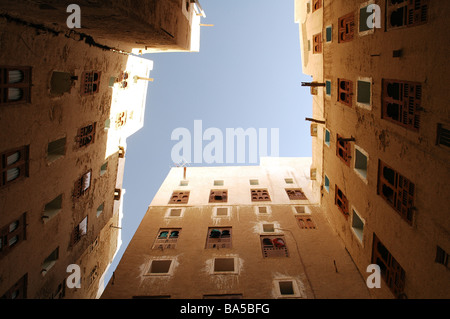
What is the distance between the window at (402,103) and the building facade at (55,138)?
7.90 m

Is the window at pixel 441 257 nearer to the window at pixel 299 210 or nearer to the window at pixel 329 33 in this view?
the window at pixel 329 33

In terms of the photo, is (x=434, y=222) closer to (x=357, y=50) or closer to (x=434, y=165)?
(x=434, y=165)

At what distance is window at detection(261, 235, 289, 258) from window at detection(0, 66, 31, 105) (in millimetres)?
11863

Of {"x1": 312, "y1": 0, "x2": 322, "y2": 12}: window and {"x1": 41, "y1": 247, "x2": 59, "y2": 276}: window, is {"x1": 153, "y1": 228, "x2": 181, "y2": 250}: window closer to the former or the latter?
{"x1": 41, "y1": 247, "x2": 59, "y2": 276}: window

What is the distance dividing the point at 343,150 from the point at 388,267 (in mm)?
5102

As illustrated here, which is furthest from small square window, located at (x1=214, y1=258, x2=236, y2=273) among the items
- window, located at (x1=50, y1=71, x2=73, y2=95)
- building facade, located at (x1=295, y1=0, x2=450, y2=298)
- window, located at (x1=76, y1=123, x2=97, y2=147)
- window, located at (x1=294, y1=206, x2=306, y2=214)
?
window, located at (x1=50, y1=71, x2=73, y2=95)

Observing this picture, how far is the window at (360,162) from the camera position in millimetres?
11086

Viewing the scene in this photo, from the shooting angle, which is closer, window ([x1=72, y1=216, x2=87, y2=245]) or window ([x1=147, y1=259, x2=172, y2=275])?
window ([x1=72, y1=216, x2=87, y2=245])

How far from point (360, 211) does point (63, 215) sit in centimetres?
A: 1206

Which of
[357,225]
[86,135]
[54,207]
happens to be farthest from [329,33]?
[54,207]

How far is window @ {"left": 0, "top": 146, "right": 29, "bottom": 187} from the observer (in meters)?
7.91

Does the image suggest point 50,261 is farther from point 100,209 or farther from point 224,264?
point 224,264

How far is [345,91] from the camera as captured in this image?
1216 centimetres
